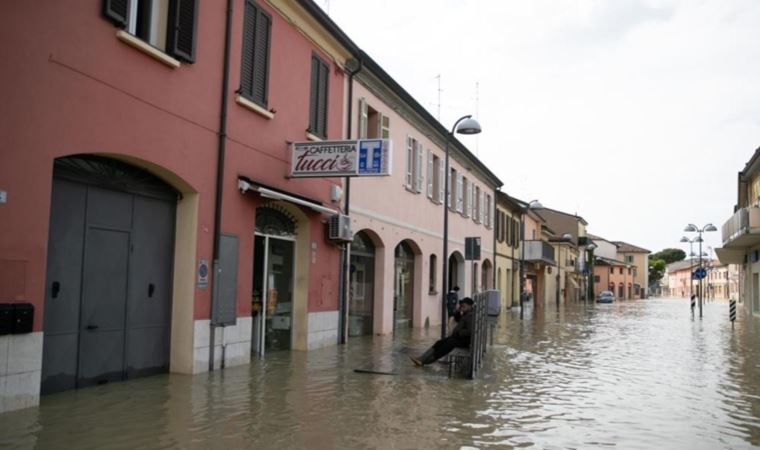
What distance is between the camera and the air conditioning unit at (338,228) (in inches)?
570

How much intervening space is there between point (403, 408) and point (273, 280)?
5.80 metres

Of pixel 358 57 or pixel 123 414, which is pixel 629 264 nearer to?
pixel 358 57

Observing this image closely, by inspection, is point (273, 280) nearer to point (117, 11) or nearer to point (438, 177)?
point (117, 11)

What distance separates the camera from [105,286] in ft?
29.1

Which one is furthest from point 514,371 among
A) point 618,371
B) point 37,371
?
point 37,371

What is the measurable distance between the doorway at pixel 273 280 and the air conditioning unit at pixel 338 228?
98cm

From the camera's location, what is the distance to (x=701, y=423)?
308 inches

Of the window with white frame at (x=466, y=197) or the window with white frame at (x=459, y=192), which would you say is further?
the window with white frame at (x=466, y=197)

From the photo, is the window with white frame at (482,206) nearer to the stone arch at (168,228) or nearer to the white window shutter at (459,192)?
the white window shutter at (459,192)

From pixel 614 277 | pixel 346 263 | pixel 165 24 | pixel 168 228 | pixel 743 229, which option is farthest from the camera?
pixel 614 277

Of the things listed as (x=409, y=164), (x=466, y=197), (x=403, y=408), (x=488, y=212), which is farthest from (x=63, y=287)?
(x=488, y=212)

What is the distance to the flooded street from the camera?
6.59 m

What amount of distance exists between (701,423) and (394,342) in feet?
30.7

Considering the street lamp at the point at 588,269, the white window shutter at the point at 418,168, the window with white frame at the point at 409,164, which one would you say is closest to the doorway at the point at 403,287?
the white window shutter at the point at 418,168
